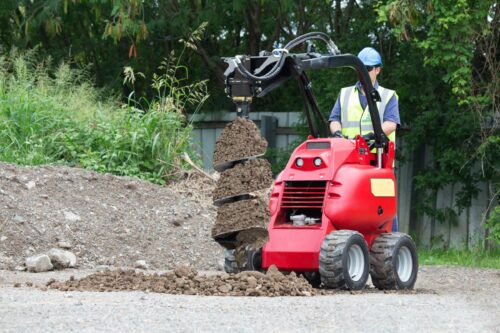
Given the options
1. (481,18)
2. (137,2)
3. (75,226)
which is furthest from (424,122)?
(75,226)

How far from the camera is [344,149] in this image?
842cm

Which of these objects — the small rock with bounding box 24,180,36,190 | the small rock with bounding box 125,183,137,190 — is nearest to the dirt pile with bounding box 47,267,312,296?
the small rock with bounding box 24,180,36,190

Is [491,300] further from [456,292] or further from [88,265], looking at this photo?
[88,265]

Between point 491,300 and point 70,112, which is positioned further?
point 70,112

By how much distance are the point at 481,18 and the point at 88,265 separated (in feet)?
17.9

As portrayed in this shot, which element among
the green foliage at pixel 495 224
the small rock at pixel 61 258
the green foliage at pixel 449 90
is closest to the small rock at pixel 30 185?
the small rock at pixel 61 258

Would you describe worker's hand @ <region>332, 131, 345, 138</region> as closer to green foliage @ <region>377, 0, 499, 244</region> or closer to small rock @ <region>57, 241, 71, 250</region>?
small rock @ <region>57, 241, 71, 250</region>

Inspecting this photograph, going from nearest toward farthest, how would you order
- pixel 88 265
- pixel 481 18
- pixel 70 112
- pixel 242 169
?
pixel 242 169
pixel 88 265
pixel 481 18
pixel 70 112

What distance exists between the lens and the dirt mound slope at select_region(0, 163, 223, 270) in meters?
10.7

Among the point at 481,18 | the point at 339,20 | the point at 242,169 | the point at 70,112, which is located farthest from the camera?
the point at 339,20

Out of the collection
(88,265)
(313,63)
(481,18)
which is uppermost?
(481,18)

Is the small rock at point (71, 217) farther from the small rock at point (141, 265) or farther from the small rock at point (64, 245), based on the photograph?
the small rock at point (141, 265)

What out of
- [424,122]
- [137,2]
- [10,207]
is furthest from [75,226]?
[424,122]

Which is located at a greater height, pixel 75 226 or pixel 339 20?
pixel 339 20
